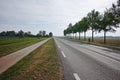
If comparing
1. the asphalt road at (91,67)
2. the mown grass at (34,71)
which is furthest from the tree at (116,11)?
the mown grass at (34,71)

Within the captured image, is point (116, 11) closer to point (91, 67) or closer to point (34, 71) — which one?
point (91, 67)

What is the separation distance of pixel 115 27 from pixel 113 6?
26.7 feet

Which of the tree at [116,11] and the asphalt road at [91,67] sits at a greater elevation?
the tree at [116,11]

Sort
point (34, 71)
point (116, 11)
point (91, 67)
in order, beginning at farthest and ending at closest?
point (116, 11), point (91, 67), point (34, 71)

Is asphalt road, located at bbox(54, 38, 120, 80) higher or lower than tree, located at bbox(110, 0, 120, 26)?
lower

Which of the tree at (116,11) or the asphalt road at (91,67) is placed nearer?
the asphalt road at (91,67)

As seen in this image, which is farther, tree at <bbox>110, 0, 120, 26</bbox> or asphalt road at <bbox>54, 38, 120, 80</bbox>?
tree at <bbox>110, 0, 120, 26</bbox>

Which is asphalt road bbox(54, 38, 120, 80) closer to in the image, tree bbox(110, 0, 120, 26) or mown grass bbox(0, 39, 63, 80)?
mown grass bbox(0, 39, 63, 80)

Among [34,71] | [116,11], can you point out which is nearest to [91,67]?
[34,71]

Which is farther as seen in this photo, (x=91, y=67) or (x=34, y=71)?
(x=91, y=67)

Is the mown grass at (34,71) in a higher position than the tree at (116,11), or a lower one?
lower

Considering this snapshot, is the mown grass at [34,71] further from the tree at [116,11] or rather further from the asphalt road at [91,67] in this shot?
the tree at [116,11]

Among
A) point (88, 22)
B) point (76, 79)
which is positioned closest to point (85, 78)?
point (76, 79)

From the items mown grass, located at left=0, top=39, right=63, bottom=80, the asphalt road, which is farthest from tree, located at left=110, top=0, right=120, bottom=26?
mown grass, located at left=0, top=39, right=63, bottom=80
